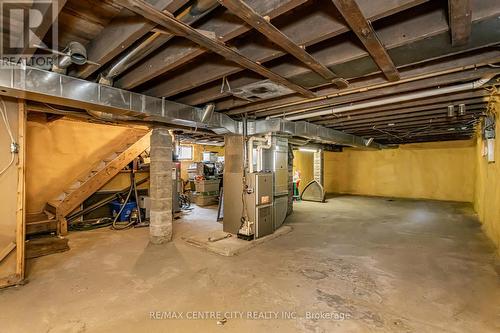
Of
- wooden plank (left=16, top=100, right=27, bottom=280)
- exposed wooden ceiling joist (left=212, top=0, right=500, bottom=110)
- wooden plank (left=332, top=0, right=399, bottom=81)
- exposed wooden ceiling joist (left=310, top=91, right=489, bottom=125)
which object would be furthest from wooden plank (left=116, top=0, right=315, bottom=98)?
exposed wooden ceiling joist (left=310, top=91, right=489, bottom=125)

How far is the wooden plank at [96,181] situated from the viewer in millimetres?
4598

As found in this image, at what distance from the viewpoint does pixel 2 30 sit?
185 cm

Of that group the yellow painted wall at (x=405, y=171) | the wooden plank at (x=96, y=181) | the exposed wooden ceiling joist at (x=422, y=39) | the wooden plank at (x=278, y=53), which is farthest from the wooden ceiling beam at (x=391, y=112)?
the yellow painted wall at (x=405, y=171)

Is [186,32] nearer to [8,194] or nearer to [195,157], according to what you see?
[8,194]

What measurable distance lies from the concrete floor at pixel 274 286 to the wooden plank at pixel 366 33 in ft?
7.03

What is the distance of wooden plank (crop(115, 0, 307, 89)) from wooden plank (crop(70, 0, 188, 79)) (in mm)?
322

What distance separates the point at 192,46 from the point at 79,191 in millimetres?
4199

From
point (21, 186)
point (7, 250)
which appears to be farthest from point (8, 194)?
point (7, 250)

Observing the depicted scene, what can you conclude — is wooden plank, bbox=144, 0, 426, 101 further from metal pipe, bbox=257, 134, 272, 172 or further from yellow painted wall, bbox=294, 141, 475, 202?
yellow painted wall, bbox=294, 141, 475, 202

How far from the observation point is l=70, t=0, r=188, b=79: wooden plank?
1.43 m

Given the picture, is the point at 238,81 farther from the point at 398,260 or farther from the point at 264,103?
the point at 398,260

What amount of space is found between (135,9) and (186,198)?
695cm

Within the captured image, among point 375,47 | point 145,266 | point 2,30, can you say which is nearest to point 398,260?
point 375,47

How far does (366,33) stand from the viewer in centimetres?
166
